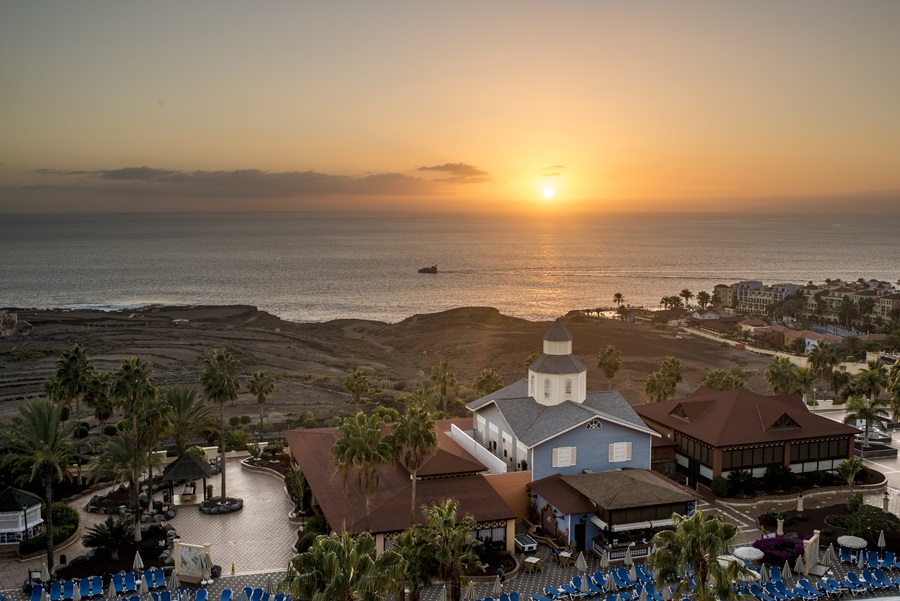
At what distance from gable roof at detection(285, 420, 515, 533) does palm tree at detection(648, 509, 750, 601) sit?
12.0m

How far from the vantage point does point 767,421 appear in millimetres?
43875

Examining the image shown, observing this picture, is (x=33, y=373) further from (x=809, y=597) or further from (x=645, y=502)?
(x=809, y=597)

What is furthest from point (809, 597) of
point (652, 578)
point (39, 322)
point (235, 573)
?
point (39, 322)

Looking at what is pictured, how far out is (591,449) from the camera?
3869cm

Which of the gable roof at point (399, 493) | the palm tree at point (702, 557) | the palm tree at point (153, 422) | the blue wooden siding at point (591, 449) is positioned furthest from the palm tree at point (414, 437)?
the palm tree at point (153, 422)

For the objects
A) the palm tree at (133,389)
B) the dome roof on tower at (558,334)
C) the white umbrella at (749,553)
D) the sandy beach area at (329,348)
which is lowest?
the sandy beach area at (329,348)

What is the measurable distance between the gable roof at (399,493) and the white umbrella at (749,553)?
9.77 m

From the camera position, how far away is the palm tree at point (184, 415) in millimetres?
42531

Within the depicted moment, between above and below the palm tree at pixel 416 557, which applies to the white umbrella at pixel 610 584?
below

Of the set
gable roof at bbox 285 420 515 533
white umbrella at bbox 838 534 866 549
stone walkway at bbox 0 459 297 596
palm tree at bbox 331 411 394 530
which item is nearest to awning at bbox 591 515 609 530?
gable roof at bbox 285 420 515 533

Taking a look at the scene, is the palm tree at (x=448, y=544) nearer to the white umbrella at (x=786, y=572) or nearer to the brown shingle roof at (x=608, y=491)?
the brown shingle roof at (x=608, y=491)

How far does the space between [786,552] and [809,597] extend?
11.2 ft

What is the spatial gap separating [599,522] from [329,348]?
248 feet

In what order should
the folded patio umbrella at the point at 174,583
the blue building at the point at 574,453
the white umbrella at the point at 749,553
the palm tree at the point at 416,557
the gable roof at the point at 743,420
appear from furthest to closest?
the gable roof at the point at 743,420, the blue building at the point at 574,453, the white umbrella at the point at 749,553, the folded patio umbrella at the point at 174,583, the palm tree at the point at 416,557
